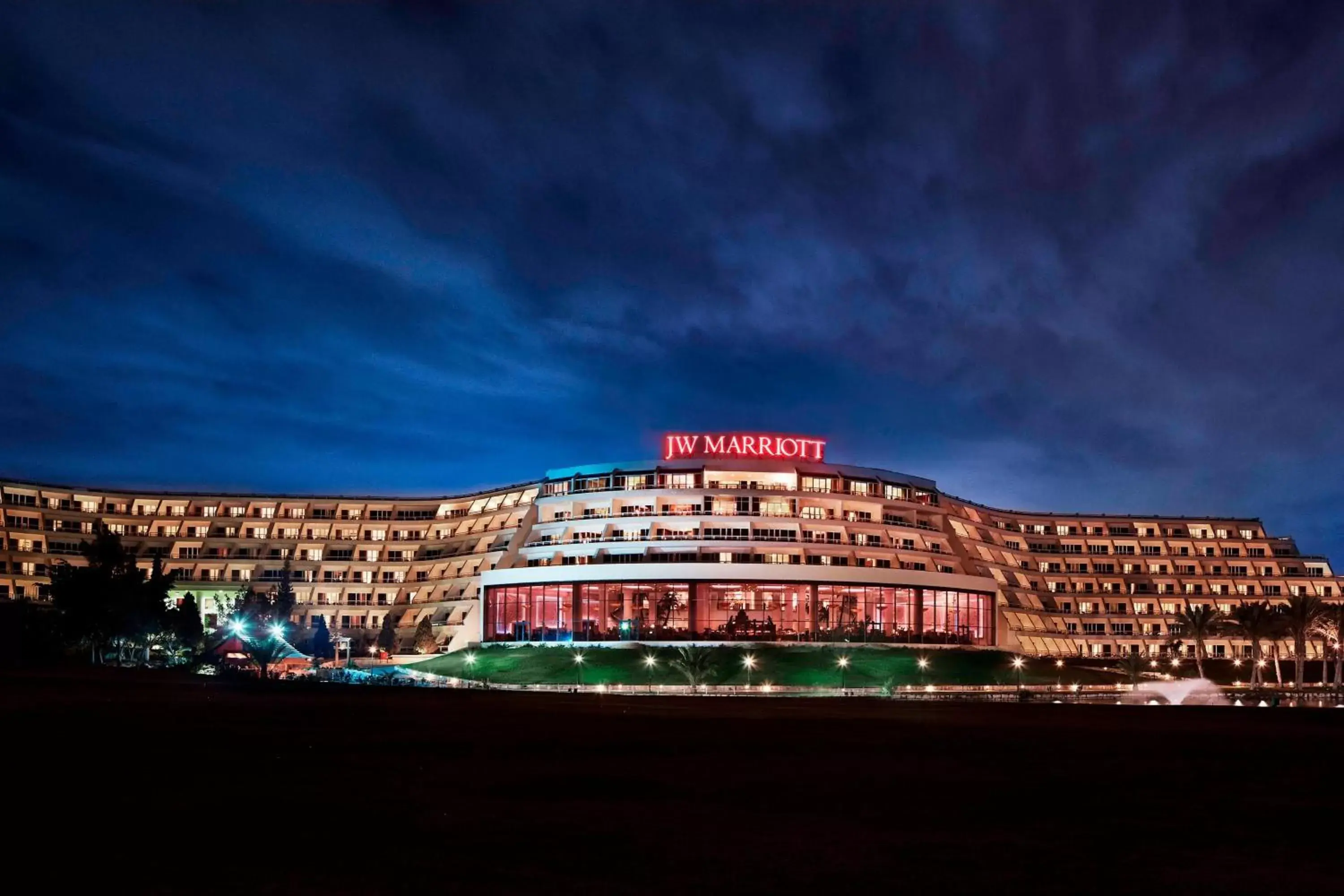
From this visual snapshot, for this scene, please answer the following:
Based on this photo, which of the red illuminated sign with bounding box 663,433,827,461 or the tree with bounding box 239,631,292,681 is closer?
the tree with bounding box 239,631,292,681

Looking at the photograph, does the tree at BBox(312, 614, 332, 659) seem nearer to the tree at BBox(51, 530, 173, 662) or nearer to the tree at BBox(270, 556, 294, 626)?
the tree at BBox(270, 556, 294, 626)

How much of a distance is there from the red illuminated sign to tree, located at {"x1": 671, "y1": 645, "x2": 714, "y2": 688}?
27.0 m

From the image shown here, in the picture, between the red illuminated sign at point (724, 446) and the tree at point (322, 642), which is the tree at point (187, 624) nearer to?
the tree at point (322, 642)

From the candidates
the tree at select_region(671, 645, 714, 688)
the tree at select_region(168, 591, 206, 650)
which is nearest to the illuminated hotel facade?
the tree at select_region(671, 645, 714, 688)

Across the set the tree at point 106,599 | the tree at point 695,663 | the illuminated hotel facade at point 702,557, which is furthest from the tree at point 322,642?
the tree at point 695,663

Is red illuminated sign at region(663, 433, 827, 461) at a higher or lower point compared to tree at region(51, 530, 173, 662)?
higher

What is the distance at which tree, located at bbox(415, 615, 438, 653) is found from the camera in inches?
5856

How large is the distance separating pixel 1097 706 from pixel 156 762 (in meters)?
59.1

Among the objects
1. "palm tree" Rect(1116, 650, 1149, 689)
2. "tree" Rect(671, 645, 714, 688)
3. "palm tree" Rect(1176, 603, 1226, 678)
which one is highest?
"palm tree" Rect(1176, 603, 1226, 678)

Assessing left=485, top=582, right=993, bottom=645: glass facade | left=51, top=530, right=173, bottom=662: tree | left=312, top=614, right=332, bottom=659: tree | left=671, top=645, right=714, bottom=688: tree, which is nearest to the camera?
left=671, top=645, right=714, bottom=688: tree

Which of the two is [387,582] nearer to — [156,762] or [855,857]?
[156,762]

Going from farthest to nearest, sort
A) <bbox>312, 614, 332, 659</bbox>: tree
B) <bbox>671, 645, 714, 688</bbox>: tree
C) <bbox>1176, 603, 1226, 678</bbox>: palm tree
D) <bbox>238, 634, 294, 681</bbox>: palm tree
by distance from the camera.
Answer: <bbox>1176, 603, 1226, 678</bbox>: palm tree
<bbox>312, 614, 332, 659</bbox>: tree
<bbox>238, 634, 294, 681</bbox>: palm tree
<bbox>671, 645, 714, 688</bbox>: tree

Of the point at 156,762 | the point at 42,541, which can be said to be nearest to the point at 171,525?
the point at 42,541

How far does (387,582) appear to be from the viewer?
7082 inches
